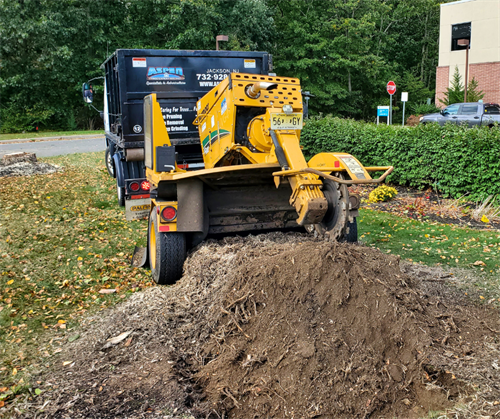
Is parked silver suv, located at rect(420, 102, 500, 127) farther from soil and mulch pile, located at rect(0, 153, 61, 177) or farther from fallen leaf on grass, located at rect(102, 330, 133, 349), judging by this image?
fallen leaf on grass, located at rect(102, 330, 133, 349)

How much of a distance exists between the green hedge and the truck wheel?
20.0 ft

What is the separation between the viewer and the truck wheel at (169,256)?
5402mm

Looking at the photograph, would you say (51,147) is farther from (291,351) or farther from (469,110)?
(291,351)

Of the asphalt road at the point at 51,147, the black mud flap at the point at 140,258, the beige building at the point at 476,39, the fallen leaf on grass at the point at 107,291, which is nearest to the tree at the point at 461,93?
the beige building at the point at 476,39

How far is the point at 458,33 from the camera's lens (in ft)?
102

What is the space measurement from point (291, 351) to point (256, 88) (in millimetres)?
2606

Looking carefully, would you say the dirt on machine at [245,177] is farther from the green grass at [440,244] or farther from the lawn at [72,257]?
the green grass at [440,244]

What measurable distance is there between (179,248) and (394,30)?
41.2m

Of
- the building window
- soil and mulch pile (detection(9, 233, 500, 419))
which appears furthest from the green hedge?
the building window

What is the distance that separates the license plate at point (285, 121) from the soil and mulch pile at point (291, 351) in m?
1.18

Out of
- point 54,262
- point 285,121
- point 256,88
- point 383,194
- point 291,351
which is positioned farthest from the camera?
point 383,194

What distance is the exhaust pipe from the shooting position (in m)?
4.85

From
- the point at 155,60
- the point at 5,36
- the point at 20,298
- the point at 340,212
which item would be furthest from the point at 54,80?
the point at 340,212

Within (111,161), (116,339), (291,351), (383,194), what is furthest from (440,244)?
(111,161)
